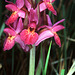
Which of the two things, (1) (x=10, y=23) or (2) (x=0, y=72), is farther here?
(2) (x=0, y=72)

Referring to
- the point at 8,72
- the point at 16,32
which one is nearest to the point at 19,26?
the point at 16,32

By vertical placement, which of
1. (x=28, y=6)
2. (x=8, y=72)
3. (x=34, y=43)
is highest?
(x=28, y=6)

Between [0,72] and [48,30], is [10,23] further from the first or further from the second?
[0,72]

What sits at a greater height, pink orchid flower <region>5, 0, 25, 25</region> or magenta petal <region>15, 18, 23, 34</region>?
pink orchid flower <region>5, 0, 25, 25</region>

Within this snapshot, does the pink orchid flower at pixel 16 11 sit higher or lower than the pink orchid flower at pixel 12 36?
higher

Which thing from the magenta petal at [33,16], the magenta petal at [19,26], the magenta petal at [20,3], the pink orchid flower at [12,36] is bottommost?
the pink orchid flower at [12,36]

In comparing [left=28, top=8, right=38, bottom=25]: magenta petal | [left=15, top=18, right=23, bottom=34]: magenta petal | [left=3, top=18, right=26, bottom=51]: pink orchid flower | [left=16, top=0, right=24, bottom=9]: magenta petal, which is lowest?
[left=3, top=18, right=26, bottom=51]: pink orchid flower

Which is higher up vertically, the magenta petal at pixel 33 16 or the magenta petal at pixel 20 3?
the magenta petal at pixel 20 3

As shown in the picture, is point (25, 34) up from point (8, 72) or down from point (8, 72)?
up
